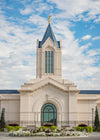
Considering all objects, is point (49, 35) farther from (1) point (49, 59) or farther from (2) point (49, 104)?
(2) point (49, 104)

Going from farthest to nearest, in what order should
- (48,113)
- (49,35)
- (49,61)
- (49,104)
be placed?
(49,35), (49,61), (49,104), (48,113)

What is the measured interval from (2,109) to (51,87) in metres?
10.5

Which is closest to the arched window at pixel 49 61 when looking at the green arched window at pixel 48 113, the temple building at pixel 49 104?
the temple building at pixel 49 104

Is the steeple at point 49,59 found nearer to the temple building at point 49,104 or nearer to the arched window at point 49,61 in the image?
the arched window at point 49,61

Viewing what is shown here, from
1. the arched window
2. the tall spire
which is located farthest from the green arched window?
the tall spire

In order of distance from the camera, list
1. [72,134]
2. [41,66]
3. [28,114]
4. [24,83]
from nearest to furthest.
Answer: [72,134], [28,114], [24,83], [41,66]

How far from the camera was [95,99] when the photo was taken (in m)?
48.9

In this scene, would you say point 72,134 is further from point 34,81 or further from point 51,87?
point 34,81

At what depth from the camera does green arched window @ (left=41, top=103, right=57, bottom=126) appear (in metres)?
46.5

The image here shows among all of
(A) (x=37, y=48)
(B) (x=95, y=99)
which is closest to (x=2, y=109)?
(A) (x=37, y=48)

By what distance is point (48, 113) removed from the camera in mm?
46688

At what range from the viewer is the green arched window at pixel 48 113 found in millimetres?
46500

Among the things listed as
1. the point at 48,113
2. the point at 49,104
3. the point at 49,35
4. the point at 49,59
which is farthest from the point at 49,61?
the point at 48,113

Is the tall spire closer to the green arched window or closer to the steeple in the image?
the steeple
